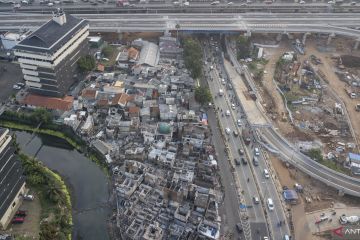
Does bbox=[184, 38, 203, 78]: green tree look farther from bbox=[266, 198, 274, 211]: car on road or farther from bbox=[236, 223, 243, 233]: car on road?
bbox=[236, 223, 243, 233]: car on road

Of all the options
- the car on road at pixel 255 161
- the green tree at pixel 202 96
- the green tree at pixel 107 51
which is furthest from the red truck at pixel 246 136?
the green tree at pixel 107 51

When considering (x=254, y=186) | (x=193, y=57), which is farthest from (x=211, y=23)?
(x=254, y=186)

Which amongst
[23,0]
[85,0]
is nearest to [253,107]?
[85,0]

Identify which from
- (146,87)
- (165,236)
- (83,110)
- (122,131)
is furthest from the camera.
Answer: (146,87)

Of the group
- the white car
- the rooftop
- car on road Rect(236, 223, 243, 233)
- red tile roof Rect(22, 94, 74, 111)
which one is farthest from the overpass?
car on road Rect(236, 223, 243, 233)

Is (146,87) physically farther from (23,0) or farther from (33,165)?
(23,0)
